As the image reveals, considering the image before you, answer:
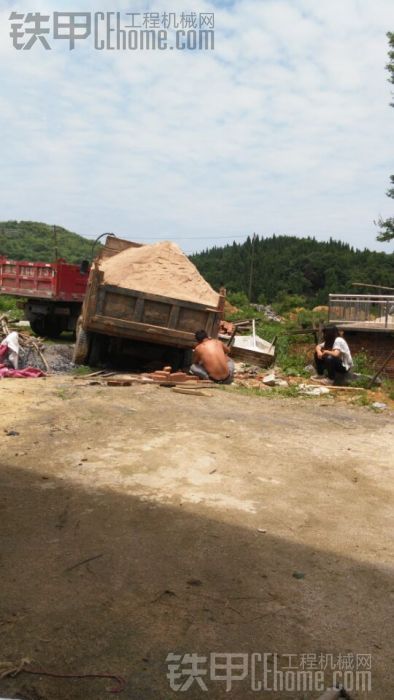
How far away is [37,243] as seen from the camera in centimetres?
6109

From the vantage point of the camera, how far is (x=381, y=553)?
338 cm

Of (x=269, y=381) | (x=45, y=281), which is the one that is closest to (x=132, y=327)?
(x=269, y=381)

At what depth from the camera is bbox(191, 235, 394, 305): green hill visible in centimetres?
5047

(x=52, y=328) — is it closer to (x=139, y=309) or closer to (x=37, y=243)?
(x=139, y=309)

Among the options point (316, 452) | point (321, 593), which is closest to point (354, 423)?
point (316, 452)

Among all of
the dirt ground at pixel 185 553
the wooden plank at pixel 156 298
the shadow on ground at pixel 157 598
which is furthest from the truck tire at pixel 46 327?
the shadow on ground at pixel 157 598

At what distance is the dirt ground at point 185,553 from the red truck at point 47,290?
8.88 meters

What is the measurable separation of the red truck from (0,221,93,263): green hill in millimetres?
34804

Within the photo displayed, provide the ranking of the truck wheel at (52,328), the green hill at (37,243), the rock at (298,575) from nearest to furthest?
the rock at (298,575) < the truck wheel at (52,328) < the green hill at (37,243)

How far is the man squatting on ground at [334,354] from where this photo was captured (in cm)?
985

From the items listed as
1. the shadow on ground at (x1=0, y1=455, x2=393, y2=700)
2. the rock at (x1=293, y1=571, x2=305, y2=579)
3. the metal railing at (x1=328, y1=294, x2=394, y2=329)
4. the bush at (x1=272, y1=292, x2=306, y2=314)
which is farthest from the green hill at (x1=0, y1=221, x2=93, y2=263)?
the rock at (x1=293, y1=571, x2=305, y2=579)

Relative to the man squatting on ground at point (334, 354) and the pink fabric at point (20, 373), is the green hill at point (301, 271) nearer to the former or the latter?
the man squatting on ground at point (334, 354)

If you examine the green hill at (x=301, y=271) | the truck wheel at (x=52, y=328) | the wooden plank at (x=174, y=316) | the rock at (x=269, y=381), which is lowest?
the rock at (x=269, y=381)

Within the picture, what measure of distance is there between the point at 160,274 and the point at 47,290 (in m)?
5.67
